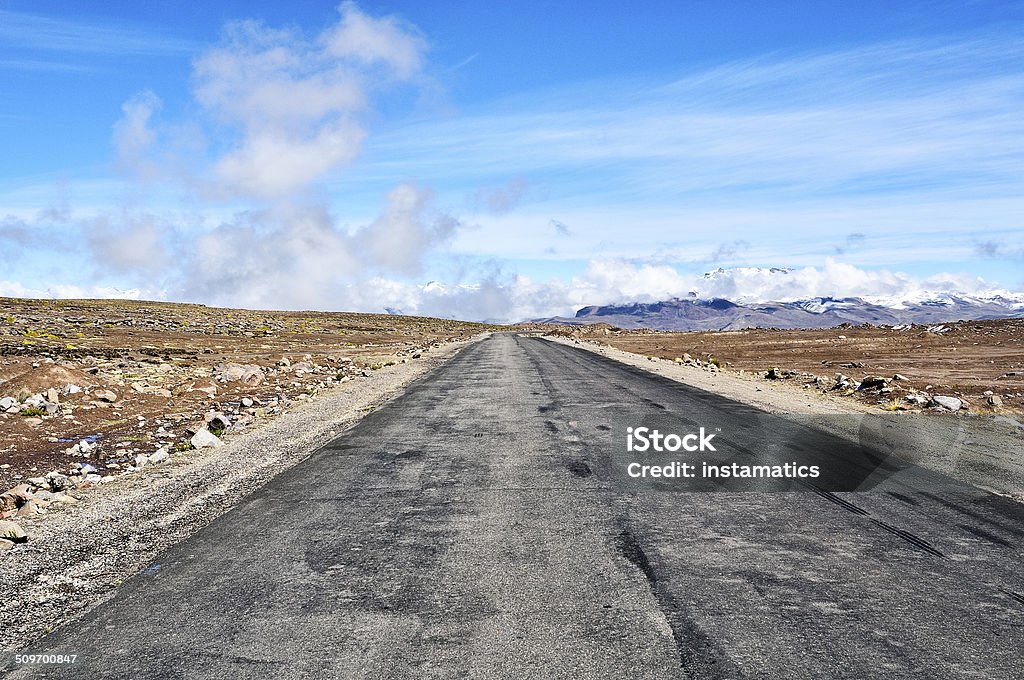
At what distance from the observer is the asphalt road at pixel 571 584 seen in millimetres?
3926

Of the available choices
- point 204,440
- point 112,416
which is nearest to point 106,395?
point 112,416

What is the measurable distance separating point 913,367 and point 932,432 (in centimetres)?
2114

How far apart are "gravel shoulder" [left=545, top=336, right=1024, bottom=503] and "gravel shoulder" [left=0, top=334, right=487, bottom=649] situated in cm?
961

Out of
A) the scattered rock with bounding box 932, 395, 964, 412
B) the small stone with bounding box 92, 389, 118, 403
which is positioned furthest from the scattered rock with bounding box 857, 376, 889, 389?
the small stone with bounding box 92, 389, 118, 403

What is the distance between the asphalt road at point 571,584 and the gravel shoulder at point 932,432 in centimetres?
100

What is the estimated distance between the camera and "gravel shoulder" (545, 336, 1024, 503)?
905 centimetres

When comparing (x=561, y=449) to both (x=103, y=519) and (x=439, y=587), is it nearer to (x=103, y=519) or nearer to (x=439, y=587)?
(x=439, y=587)

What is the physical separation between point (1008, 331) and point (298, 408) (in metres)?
58.4

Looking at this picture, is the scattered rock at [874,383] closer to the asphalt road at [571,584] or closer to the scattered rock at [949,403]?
the scattered rock at [949,403]

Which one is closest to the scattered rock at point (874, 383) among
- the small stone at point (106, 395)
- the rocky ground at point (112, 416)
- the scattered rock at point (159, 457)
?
the rocky ground at point (112, 416)

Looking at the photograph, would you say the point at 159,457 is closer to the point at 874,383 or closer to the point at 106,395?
the point at 106,395

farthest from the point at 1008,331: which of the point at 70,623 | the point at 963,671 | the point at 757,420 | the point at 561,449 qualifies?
the point at 70,623

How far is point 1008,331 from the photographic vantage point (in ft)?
169

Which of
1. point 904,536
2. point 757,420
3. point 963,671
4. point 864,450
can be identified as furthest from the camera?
point 757,420
